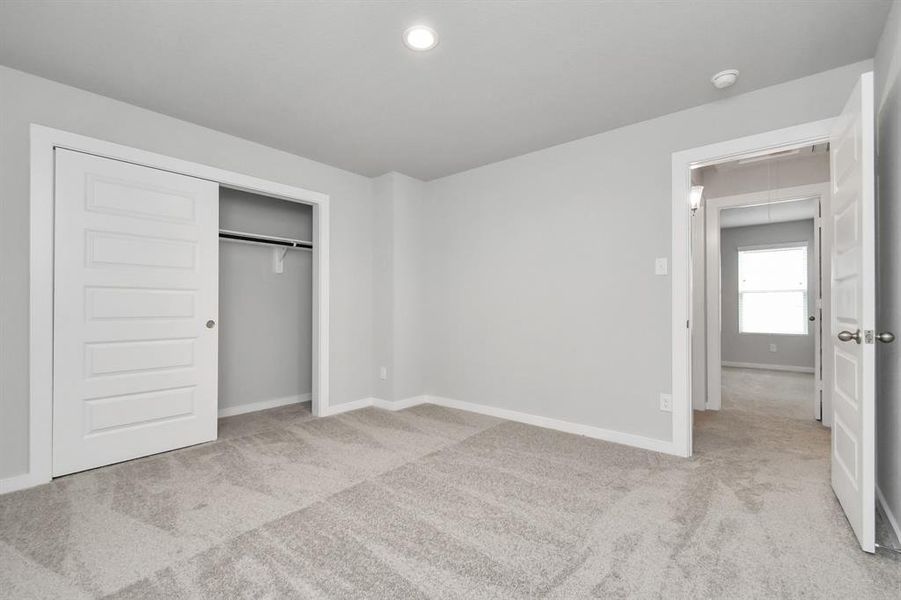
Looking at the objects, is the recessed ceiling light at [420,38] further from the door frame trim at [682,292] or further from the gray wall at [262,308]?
the gray wall at [262,308]

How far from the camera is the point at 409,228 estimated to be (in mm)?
4410

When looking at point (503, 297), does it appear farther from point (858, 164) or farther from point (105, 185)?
point (105, 185)

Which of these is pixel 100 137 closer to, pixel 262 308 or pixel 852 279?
pixel 262 308

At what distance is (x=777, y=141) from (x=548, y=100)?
1409 mm

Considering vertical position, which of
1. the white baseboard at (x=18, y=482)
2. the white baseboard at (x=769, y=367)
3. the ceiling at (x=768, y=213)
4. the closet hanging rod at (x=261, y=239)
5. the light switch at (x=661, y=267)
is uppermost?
the ceiling at (x=768, y=213)

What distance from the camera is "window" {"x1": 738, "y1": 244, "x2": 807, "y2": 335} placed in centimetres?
691

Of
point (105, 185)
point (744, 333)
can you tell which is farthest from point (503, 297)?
point (744, 333)

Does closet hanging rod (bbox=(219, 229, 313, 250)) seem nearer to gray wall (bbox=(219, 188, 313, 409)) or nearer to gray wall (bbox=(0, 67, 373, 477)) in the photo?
gray wall (bbox=(219, 188, 313, 409))

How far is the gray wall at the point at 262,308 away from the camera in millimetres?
3943

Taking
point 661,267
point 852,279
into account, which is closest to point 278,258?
point 661,267

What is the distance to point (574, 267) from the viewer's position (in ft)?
11.2

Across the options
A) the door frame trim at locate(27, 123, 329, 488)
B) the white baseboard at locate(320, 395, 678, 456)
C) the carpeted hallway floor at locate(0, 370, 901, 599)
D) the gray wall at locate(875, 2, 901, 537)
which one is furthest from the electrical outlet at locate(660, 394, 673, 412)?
the door frame trim at locate(27, 123, 329, 488)

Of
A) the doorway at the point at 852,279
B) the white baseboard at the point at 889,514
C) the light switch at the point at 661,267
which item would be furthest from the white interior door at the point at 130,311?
the white baseboard at the point at 889,514

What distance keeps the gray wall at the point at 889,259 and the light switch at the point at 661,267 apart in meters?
1.05
